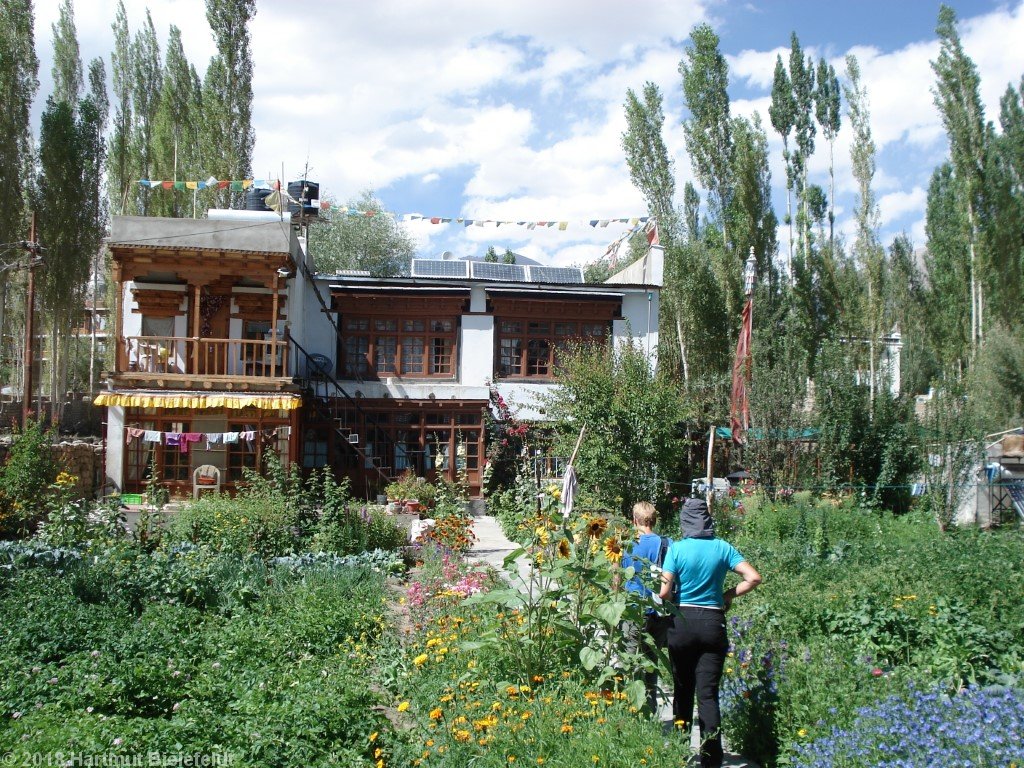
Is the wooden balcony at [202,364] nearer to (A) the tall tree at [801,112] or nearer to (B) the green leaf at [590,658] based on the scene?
(B) the green leaf at [590,658]

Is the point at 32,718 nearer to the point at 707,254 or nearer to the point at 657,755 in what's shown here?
the point at 657,755

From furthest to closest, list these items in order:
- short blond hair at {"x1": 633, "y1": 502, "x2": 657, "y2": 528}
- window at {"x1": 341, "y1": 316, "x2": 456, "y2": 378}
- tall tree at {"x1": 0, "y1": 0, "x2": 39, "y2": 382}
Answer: tall tree at {"x1": 0, "y1": 0, "x2": 39, "y2": 382} → window at {"x1": 341, "y1": 316, "x2": 456, "y2": 378} → short blond hair at {"x1": 633, "y1": 502, "x2": 657, "y2": 528}

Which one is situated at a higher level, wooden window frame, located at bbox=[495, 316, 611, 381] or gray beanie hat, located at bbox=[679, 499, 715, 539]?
wooden window frame, located at bbox=[495, 316, 611, 381]

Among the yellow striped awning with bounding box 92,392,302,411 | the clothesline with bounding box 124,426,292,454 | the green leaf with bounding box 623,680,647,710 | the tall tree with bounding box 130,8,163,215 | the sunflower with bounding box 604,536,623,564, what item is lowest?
the green leaf with bounding box 623,680,647,710

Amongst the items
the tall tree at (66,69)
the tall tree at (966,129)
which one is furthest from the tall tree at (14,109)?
the tall tree at (966,129)

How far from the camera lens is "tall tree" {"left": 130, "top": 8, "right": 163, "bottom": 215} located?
32281 millimetres

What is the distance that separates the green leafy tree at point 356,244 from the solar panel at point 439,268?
647 inches

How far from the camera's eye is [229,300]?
20.0 metres

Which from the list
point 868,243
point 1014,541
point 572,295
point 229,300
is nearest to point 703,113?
point 868,243

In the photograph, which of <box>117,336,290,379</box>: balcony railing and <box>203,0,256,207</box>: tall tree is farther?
<box>203,0,256,207</box>: tall tree

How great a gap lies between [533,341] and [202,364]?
338 inches

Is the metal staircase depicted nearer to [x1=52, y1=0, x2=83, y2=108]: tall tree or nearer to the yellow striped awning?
the yellow striped awning

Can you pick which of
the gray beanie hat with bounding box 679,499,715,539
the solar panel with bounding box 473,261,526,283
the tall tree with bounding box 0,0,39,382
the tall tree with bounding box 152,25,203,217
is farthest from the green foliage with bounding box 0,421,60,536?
the tall tree with bounding box 152,25,203,217

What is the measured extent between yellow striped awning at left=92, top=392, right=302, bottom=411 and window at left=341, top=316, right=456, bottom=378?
155 inches
